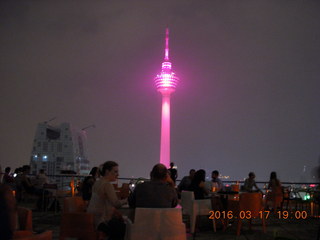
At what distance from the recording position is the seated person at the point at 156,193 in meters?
4.26

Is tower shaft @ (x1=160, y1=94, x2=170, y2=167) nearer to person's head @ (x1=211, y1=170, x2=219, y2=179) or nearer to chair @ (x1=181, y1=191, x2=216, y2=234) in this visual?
person's head @ (x1=211, y1=170, x2=219, y2=179)

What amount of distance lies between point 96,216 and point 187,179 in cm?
597

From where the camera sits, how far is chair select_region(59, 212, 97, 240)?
13.3 ft

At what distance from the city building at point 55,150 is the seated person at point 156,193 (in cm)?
9806

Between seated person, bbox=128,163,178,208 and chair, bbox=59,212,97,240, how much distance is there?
0.58m

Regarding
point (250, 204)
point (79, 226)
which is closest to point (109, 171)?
point (79, 226)

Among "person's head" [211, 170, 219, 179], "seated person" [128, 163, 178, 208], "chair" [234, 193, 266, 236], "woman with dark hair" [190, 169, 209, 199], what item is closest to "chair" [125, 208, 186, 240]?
"seated person" [128, 163, 178, 208]

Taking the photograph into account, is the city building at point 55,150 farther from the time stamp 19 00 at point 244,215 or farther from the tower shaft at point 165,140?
the time stamp 19 00 at point 244,215

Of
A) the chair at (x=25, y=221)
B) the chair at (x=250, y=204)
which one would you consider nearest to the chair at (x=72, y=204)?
Result: the chair at (x=25, y=221)

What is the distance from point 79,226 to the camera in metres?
4.11

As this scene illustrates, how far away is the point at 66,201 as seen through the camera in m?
4.77

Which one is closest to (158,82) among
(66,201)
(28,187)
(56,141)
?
(56,141)
